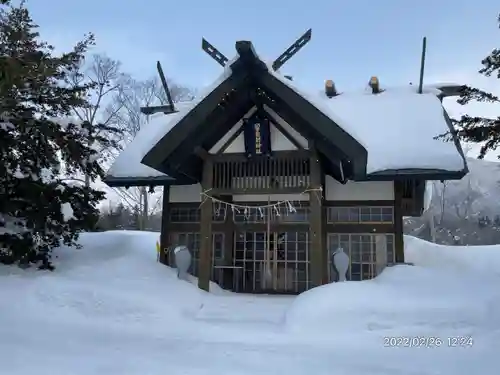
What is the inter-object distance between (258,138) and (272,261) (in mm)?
3659

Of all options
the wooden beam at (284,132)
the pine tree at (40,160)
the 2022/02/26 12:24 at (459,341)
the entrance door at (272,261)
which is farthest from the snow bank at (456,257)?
the pine tree at (40,160)

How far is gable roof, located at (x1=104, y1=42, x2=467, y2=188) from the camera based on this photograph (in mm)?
8898

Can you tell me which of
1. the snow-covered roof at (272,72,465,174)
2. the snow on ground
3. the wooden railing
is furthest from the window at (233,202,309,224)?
the snow on ground

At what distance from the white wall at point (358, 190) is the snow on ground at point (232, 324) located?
6.85ft

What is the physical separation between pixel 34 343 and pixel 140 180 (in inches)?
240

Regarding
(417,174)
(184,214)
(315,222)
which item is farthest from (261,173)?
(417,174)

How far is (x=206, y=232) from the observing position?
999 cm

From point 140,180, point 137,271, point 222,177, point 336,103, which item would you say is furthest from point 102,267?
point 336,103

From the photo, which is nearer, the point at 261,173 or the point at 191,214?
the point at 261,173

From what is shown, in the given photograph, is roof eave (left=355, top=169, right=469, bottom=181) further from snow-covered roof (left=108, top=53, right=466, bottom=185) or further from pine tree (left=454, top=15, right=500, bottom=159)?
pine tree (left=454, top=15, right=500, bottom=159)

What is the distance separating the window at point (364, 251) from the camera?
35.9 feet

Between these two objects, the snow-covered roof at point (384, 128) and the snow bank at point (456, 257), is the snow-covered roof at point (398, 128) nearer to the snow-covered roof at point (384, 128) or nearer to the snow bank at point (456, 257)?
the snow-covered roof at point (384, 128)

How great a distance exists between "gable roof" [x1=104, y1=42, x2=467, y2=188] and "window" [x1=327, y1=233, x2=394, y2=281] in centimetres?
175

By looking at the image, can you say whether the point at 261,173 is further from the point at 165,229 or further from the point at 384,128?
the point at 384,128
